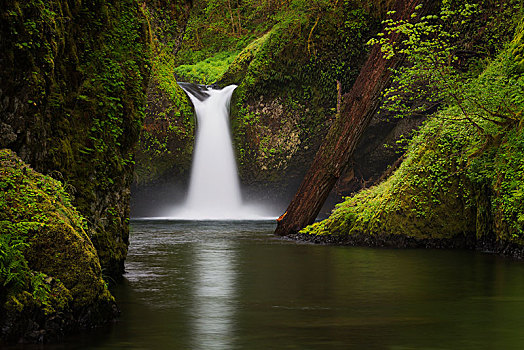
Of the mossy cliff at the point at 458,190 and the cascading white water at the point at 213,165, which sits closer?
the mossy cliff at the point at 458,190

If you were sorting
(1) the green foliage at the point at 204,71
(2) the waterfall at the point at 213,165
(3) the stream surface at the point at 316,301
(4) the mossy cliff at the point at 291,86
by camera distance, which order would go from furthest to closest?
(1) the green foliage at the point at 204,71
(2) the waterfall at the point at 213,165
(4) the mossy cliff at the point at 291,86
(3) the stream surface at the point at 316,301

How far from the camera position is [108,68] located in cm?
752

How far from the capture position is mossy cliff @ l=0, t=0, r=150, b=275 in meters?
5.62

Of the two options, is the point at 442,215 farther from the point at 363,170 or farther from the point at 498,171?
the point at 363,170

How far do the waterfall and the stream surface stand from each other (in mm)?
13020

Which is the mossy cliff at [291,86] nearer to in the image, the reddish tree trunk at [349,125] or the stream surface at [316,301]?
the reddish tree trunk at [349,125]

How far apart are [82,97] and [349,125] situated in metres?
8.24

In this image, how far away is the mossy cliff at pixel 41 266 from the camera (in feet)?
14.5

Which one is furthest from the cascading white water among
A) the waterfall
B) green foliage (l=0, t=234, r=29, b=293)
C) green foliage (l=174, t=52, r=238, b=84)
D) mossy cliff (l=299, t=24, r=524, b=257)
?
green foliage (l=0, t=234, r=29, b=293)

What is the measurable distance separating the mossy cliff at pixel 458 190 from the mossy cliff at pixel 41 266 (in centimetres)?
724

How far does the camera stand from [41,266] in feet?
15.5

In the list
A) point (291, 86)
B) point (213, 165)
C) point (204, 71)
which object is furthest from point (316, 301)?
point (204, 71)

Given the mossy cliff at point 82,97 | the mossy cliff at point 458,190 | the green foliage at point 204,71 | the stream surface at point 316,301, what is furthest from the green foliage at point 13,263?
the green foliage at point 204,71

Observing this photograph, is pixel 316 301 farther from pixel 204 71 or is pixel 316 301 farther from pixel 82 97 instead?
pixel 204 71
